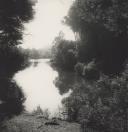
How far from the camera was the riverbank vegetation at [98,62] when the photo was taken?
14.4 meters

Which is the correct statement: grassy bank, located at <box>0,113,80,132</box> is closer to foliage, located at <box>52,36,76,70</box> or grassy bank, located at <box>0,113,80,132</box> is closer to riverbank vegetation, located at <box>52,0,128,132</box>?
riverbank vegetation, located at <box>52,0,128,132</box>

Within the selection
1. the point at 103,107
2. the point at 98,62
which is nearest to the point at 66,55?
the point at 98,62

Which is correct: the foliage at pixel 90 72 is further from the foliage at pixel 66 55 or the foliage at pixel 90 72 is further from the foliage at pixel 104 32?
the foliage at pixel 66 55

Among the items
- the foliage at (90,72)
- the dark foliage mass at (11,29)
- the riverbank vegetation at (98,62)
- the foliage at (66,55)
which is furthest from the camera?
the foliage at (66,55)

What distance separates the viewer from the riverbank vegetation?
1441cm

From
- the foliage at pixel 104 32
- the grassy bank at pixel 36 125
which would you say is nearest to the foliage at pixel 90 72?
the foliage at pixel 104 32

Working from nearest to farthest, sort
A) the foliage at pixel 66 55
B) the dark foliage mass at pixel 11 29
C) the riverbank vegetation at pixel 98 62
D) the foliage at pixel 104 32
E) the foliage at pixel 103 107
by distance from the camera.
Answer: the foliage at pixel 103 107 → the riverbank vegetation at pixel 98 62 → the foliage at pixel 104 32 → the dark foliage mass at pixel 11 29 → the foliage at pixel 66 55

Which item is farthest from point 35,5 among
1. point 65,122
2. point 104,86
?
point 65,122

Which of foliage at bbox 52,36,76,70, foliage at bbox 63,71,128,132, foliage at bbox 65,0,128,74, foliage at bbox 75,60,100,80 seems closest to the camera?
foliage at bbox 63,71,128,132

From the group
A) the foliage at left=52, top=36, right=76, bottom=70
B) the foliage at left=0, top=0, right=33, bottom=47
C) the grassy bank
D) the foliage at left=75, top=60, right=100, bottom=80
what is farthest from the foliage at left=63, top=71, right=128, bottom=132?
the foliage at left=52, top=36, right=76, bottom=70

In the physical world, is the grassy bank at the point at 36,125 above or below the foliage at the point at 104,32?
below

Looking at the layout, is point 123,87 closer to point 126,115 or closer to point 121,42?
point 126,115

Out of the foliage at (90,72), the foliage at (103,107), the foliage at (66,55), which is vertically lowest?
the foliage at (103,107)

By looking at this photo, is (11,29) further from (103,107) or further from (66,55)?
(103,107)
